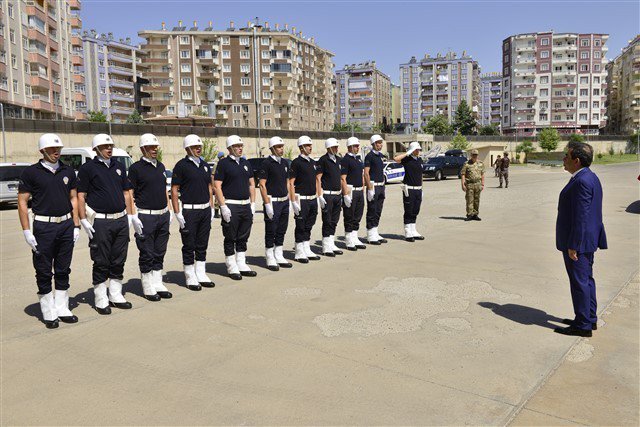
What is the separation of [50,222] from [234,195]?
2619 mm

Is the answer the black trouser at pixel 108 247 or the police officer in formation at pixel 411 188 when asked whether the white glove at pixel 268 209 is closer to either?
the black trouser at pixel 108 247

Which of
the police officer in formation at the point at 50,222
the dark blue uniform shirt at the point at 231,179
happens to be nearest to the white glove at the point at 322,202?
the dark blue uniform shirt at the point at 231,179

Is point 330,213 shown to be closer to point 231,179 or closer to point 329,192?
point 329,192

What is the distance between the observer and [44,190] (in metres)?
5.62

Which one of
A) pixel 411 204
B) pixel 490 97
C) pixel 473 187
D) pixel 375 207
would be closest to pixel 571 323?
pixel 375 207

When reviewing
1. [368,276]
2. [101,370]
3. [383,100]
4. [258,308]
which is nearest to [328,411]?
[101,370]

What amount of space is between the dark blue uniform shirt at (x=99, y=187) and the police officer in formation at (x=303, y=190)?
3154 millimetres

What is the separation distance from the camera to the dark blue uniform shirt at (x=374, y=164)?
10.4 meters

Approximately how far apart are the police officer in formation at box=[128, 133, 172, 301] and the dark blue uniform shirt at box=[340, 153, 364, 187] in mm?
3924

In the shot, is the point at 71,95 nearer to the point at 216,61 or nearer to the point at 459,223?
the point at 216,61

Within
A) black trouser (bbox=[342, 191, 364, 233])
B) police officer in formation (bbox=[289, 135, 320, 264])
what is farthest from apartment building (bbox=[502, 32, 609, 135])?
police officer in formation (bbox=[289, 135, 320, 264])

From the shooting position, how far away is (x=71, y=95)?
68750 mm

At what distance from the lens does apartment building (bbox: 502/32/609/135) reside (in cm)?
10975

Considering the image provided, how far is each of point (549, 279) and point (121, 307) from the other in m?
5.69
